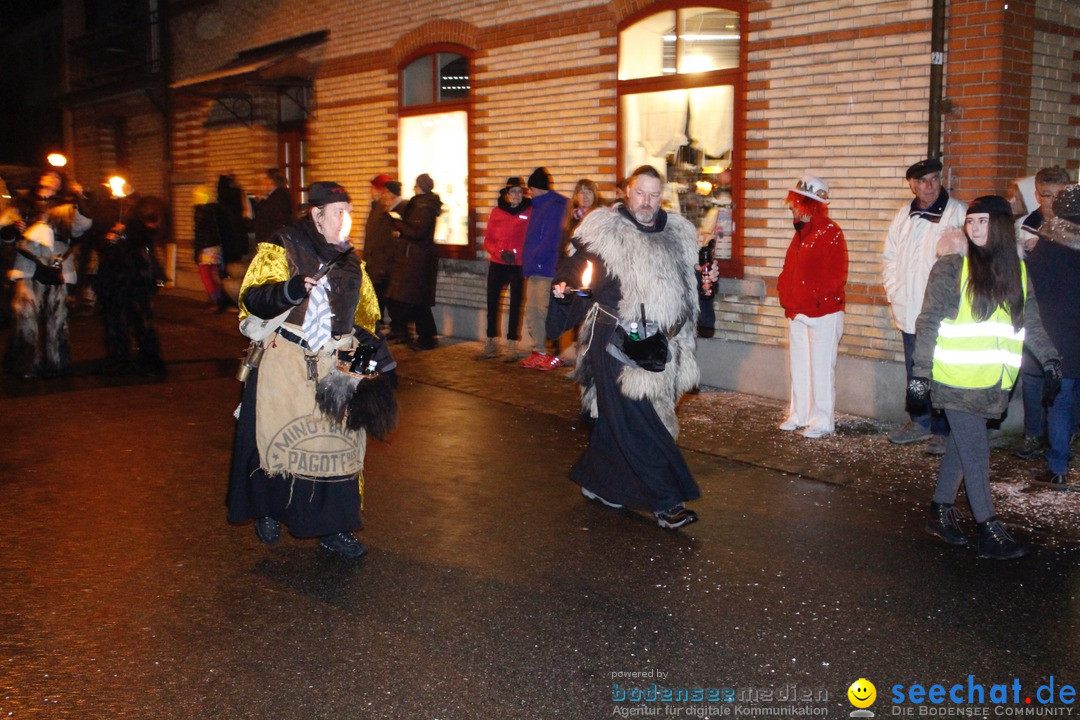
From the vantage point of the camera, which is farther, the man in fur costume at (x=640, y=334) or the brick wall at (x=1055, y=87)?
the brick wall at (x=1055, y=87)

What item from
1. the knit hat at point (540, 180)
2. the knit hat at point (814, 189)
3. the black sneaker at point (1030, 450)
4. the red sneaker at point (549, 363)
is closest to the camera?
the black sneaker at point (1030, 450)

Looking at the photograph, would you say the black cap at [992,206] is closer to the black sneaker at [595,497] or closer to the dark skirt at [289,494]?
the black sneaker at [595,497]

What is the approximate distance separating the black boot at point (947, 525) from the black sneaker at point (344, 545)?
10.1 feet

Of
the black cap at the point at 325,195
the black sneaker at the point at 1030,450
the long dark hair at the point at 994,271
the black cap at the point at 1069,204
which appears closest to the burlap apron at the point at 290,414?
the black cap at the point at 325,195

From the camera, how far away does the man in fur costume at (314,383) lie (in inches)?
213

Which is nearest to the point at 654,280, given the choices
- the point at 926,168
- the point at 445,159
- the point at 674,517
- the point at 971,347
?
the point at 674,517

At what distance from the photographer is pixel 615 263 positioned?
20.4 feet

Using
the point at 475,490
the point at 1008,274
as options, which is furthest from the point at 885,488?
the point at 475,490

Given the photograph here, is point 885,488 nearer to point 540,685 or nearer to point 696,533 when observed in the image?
point 696,533

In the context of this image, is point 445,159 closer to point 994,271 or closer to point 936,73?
point 936,73

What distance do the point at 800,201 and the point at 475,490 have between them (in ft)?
10.9

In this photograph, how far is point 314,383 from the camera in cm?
551

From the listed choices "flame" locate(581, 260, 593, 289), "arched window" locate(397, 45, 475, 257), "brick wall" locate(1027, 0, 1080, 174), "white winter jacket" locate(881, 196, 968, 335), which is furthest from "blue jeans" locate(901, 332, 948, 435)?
"arched window" locate(397, 45, 475, 257)

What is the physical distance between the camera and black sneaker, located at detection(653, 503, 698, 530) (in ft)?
20.5
